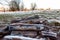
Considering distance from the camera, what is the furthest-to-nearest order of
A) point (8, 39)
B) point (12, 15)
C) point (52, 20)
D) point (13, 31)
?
point (12, 15) < point (52, 20) < point (13, 31) < point (8, 39)

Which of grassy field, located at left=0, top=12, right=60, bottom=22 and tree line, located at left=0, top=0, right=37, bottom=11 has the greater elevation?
tree line, located at left=0, top=0, right=37, bottom=11

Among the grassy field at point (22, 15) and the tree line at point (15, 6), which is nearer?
the grassy field at point (22, 15)

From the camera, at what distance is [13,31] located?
63.4 inches

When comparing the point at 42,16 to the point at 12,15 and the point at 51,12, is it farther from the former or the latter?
the point at 12,15

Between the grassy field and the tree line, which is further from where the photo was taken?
the tree line

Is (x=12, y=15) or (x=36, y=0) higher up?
(x=36, y=0)

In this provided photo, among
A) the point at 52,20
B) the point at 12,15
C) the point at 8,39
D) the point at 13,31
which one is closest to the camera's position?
the point at 8,39

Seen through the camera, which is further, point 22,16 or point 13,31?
point 22,16

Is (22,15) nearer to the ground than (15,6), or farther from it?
nearer to the ground

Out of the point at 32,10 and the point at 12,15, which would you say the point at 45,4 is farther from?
the point at 12,15

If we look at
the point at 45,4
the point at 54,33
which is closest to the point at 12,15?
the point at 45,4

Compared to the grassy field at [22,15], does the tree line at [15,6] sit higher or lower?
higher

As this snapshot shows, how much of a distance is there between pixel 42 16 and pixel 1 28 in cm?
59

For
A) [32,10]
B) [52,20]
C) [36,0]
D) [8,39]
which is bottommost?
[8,39]
